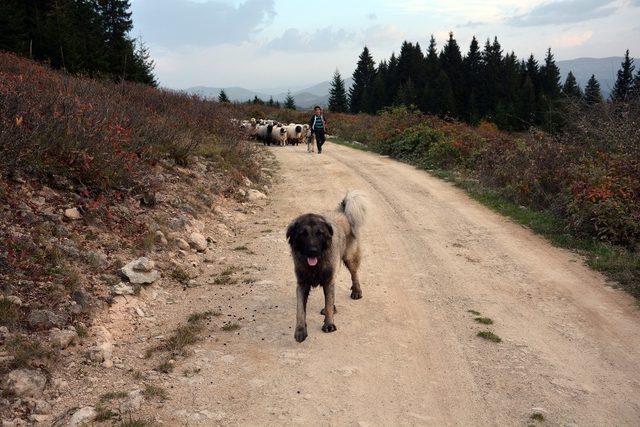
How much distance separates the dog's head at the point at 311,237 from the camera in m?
5.30

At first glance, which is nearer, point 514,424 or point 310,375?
point 514,424

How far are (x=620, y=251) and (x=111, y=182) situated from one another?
361 inches

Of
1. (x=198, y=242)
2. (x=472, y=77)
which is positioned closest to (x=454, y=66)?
(x=472, y=77)

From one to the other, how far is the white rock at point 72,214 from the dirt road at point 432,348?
225cm

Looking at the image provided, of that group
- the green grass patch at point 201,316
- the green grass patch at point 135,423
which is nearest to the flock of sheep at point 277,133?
the green grass patch at point 201,316

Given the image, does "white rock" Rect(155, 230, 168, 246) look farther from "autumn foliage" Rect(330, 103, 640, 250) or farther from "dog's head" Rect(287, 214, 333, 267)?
"autumn foliage" Rect(330, 103, 640, 250)

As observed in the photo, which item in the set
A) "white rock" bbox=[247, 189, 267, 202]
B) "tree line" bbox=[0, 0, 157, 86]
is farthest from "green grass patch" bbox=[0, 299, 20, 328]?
"tree line" bbox=[0, 0, 157, 86]

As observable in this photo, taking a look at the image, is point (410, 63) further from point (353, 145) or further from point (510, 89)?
point (353, 145)

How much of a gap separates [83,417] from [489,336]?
14.7ft

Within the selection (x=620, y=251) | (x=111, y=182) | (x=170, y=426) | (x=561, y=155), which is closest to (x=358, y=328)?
(x=170, y=426)

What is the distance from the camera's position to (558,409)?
4.33 meters

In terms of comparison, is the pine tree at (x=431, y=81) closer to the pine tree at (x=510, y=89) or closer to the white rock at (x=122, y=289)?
the pine tree at (x=510, y=89)

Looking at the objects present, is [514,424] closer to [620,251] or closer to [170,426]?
[170,426]

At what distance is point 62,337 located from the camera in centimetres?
→ 487
